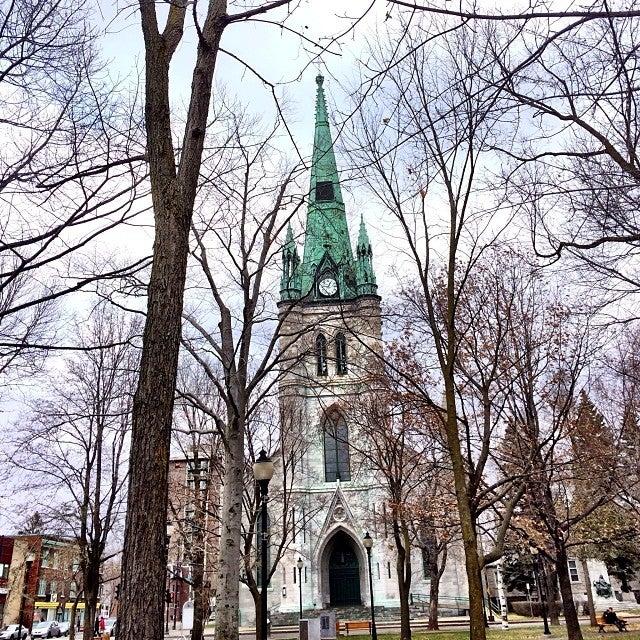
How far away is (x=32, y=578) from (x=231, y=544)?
5546 centimetres

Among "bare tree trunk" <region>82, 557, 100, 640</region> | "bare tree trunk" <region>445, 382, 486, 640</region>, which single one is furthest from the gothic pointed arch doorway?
"bare tree trunk" <region>445, 382, 486, 640</region>

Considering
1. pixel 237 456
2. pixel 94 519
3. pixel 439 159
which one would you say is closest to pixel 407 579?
pixel 94 519

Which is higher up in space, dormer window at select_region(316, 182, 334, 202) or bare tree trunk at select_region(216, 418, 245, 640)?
dormer window at select_region(316, 182, 334, 202)

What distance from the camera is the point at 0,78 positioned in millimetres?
6898

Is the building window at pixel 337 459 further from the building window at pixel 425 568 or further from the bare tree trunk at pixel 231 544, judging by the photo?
the bare tree trunk at pixel 231 544

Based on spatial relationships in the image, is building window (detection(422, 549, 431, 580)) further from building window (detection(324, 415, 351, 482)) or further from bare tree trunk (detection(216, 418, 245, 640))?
bare tree trunk (detection(216, 418, 245, 640))

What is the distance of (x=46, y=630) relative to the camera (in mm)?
51219

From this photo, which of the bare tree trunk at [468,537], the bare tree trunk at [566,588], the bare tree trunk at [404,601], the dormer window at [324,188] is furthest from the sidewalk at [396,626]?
the bare tree trunk at [468,537]

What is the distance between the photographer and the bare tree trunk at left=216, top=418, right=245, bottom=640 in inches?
437

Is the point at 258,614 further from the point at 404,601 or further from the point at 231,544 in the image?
the point at 231,544

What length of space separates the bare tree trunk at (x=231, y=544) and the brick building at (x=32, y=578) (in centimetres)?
3607

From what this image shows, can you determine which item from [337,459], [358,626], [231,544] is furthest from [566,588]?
[337,459]

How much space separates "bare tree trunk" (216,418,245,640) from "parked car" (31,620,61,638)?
4578 centimetres

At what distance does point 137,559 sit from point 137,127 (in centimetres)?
512
